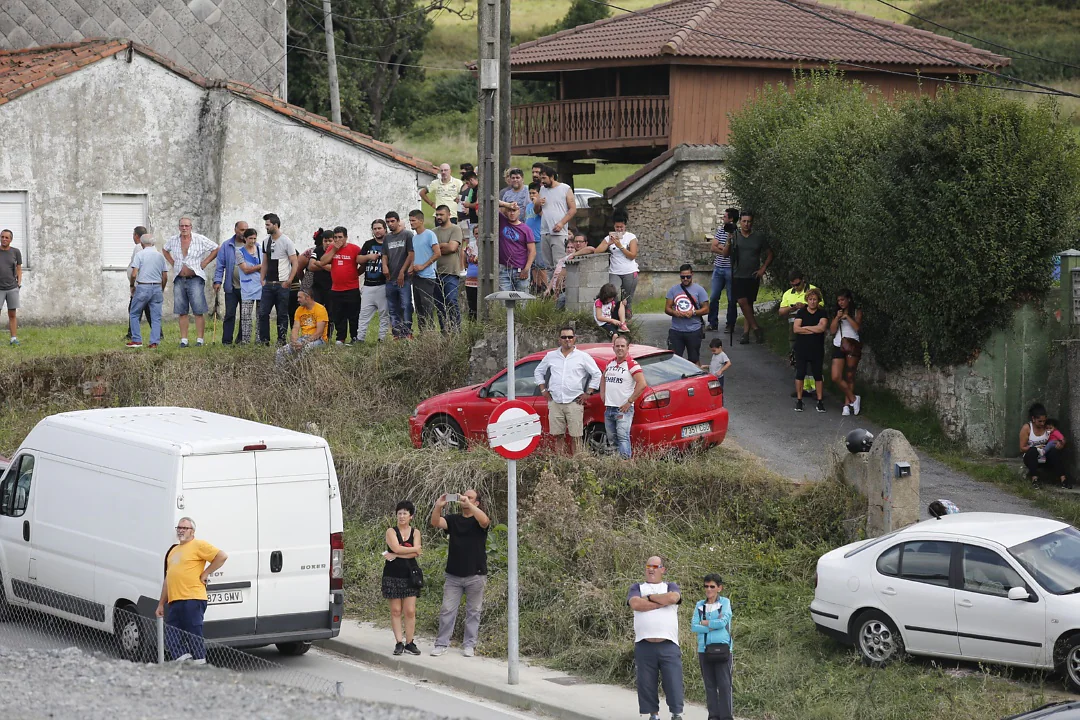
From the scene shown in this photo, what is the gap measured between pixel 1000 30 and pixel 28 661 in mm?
65027

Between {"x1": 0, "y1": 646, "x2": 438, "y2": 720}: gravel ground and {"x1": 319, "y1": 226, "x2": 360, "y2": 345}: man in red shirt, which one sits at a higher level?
{"x1": 319, "y1": 226, "x2": 360, "y2": 345}: man in red shirt

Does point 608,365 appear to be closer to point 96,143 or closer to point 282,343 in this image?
point 282,343

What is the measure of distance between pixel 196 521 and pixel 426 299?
9.55m

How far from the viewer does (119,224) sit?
27.4 meters

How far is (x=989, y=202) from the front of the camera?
19.0 meters

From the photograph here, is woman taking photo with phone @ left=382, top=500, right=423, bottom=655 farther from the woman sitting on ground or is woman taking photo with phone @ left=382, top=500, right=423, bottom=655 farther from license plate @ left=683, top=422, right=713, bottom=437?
the woman sitting on ground

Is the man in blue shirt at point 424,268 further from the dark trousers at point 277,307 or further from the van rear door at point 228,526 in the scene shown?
the van rear door at point 228,526

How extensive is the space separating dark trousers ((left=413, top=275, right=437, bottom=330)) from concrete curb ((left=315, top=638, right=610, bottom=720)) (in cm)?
773

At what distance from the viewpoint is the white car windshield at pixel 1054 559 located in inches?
502

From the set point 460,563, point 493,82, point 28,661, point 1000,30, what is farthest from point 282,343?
point 1000,30

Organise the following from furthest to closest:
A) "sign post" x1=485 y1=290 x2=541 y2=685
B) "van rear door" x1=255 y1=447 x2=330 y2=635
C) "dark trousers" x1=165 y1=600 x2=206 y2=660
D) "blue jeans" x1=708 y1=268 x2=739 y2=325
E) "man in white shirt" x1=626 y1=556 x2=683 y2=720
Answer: "blue jeans" x1=708 y1=268 x2=739 y2=325, "van rear door" x1=255 y1=447 x2=330 y2=635, "sign post" x1=485 y1=290 x2=541 y2=685, "dark trousers" x1=165 y1=600 x2=206 y2=660, "man in white shirt" x1=626 y1=556 x2=683 y2=720

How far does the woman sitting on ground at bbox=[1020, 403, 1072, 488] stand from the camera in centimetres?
1795

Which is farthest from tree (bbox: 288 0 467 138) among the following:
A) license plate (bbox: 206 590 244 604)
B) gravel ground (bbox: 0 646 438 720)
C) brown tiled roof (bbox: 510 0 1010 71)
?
gravel ground (bbox: 0 646 438 720)

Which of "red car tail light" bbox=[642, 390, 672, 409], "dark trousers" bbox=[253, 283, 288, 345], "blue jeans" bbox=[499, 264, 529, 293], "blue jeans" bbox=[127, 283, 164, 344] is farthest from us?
"blue jeans" bbox=[127, 283, 164, 344]
